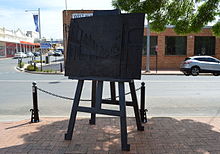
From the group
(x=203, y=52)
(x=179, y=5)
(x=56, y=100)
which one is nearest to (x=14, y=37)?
(x=203, y=52)

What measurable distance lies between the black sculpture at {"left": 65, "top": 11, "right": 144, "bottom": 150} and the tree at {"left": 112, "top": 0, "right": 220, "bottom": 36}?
167 centimetres

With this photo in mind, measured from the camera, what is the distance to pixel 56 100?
8.16 m

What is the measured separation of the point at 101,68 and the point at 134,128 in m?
1.80

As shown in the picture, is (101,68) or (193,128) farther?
(193,128)

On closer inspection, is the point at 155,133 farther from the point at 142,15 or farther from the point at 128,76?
the point at 142,15

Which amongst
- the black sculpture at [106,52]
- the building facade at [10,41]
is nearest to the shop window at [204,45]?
the black sculpture at [106,52]

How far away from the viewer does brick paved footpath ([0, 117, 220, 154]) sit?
388 cm

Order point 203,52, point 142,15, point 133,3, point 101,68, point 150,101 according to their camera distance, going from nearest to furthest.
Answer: point 142,15
point 101,68
point 133,3
point 150,101
point 203,52

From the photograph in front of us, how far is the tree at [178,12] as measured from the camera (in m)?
5.25

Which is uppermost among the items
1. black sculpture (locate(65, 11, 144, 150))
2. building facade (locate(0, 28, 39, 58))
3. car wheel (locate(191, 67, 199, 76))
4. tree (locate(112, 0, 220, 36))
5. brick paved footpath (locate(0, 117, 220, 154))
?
building facade (locate(0, 28, 39, 58))

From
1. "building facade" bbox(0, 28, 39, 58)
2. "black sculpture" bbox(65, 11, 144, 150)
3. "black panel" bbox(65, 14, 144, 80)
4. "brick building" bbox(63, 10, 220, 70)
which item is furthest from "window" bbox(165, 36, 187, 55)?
"building facade" bbox(0, 28, 39, 58)

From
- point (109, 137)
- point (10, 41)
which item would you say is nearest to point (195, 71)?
point (109, 137)

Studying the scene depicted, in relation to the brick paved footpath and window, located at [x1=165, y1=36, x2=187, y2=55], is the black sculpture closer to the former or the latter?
the brick paved footpath

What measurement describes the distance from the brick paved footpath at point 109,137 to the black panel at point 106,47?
131 centimetres
